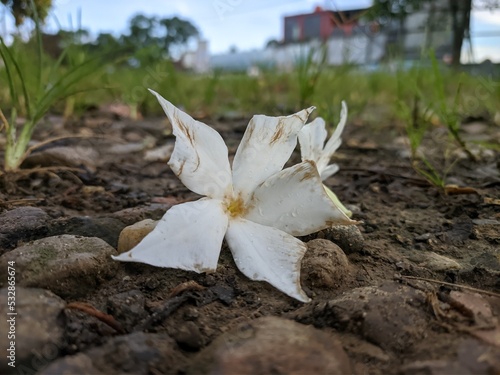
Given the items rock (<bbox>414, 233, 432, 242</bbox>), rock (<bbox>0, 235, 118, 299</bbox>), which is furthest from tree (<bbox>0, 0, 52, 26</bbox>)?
rock (<bbox>414, 233, 432, 242</bbox>)

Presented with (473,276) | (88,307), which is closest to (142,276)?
(88,307)

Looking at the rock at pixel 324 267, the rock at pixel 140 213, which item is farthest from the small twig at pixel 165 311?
the rock at pixel 140 213

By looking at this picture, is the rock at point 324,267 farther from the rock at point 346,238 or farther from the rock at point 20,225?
the rock at point 20,225

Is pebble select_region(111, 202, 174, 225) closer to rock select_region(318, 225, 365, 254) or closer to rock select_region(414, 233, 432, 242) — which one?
rock select_region(318, 225, 365, 254)

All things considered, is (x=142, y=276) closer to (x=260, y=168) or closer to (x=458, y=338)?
(x=260, y=168)

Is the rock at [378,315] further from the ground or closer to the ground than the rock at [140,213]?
closer to the ground

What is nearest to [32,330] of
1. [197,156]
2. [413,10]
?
[197,156]

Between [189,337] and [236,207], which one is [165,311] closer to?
[189,337]
